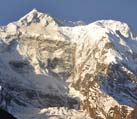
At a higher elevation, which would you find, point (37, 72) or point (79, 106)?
point (37, 72)

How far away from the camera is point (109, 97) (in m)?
189

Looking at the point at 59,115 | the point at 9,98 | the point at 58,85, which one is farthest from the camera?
the point at 58,85

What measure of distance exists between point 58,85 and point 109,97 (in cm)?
1312

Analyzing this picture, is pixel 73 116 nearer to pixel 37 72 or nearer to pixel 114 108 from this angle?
pixel 114 108

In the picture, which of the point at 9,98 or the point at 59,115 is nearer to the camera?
the point at 59,115

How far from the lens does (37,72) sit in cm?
19912

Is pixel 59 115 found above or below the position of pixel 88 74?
below

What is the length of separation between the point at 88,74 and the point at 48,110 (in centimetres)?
2112

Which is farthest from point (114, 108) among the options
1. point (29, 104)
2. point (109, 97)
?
point (29, 104)

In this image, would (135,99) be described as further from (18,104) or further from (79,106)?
(18,104)

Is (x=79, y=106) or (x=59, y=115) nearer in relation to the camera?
(x=59, y=115)

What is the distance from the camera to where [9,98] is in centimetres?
18225

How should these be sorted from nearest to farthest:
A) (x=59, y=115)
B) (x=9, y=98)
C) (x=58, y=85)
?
(x=59, y=115) → (x=9, y=98) → (x=58, y=85)

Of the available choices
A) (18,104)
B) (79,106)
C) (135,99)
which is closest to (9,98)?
(18,104)
